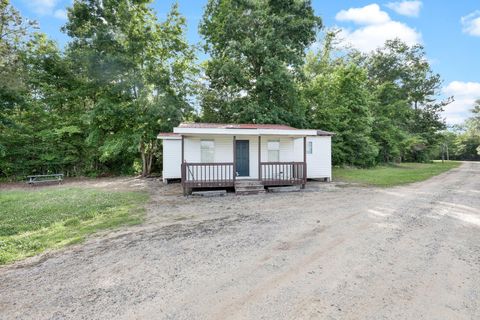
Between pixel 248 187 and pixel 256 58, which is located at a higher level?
pixel 256 58

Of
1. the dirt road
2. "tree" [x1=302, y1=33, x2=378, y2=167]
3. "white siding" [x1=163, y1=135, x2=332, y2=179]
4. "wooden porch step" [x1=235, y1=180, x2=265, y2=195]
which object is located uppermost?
"tree" [x1=302, y1=33, x2=378, y2=167]

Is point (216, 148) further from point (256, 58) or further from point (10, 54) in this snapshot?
point (10, 54)

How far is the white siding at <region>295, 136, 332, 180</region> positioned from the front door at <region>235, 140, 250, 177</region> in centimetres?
326

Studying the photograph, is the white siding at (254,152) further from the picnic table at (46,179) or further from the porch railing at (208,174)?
the picnic table at (46,179)

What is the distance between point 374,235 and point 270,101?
554 inches

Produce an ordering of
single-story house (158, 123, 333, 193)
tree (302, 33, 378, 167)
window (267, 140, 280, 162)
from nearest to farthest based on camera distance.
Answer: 1. single-story house (158, 123, 333, 193)
2. window (267, 140, 280, 162)
3. tree (302, 33, 378, 167)

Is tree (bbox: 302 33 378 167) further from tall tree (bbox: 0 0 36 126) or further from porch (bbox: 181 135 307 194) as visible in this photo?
tall tree (bbox: 0 0 36 126)

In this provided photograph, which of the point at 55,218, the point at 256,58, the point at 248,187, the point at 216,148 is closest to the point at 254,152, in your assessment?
the point at 216,148

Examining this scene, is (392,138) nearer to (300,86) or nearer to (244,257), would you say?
(300,86)

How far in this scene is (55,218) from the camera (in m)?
6.11

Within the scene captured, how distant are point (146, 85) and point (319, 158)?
1078cm

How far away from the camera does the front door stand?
Answer: 1102 centimetres

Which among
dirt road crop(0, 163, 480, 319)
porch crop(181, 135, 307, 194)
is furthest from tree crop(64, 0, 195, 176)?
dirt road crop(0, 163, 480, 319)

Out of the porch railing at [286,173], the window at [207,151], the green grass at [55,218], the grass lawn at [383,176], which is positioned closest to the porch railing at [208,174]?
the window at [207,151]
